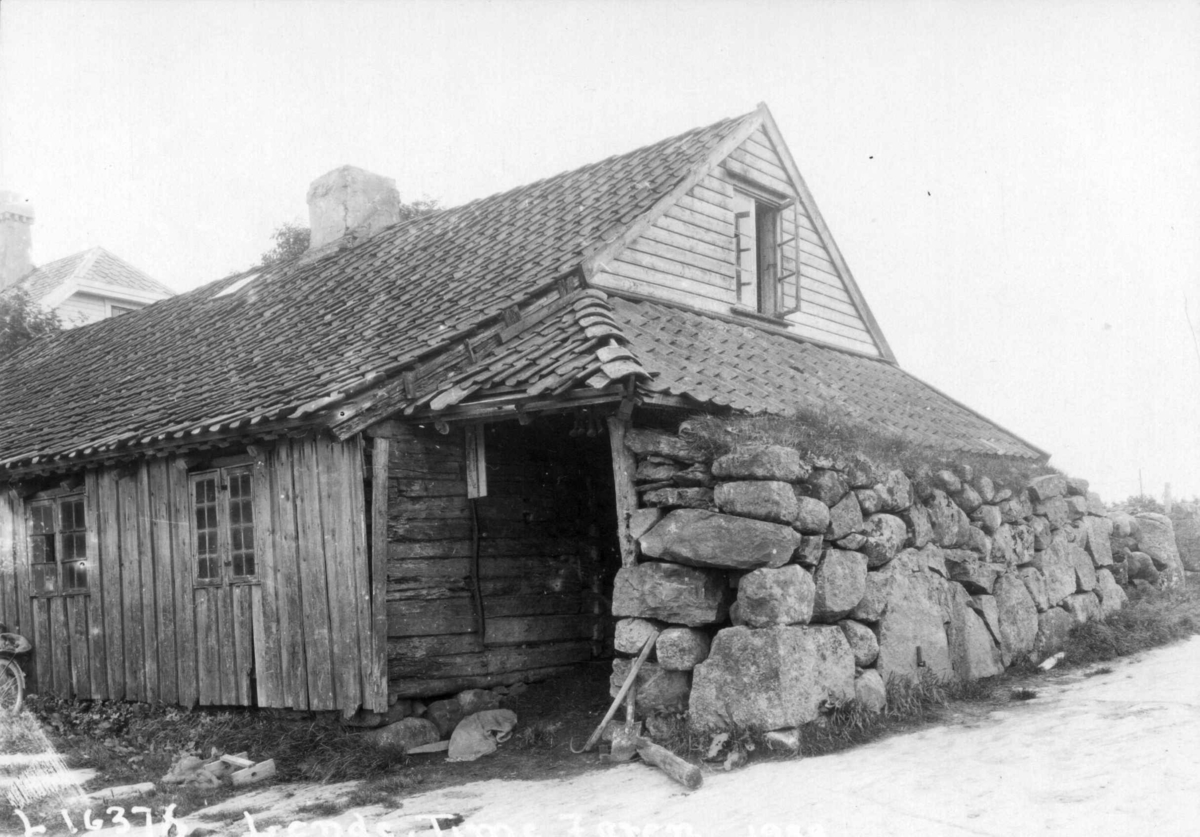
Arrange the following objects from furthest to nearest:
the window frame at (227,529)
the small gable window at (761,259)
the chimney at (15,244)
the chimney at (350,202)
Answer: the chimney at (15,244)
the chimney at (350,202)
the small gable window at (761,259)
the window frame at (227,529)

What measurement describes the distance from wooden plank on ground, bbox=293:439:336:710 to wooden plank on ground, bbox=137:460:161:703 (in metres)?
2.50

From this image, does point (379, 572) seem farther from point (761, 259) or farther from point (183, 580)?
point (761, 259)

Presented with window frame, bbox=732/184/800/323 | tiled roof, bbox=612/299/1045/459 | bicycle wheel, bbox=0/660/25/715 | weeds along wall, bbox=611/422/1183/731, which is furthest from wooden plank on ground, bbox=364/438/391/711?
bicycle wheel, bbox=0/660/25/715

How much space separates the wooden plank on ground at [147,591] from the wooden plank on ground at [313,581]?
8.20 ft

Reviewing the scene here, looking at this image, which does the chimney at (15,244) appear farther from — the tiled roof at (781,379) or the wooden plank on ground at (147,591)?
the tiled roof at (781,379)

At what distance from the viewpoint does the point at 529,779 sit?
7773mm

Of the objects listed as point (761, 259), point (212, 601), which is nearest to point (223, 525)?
point (212, 601)

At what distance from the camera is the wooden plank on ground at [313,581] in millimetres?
9156

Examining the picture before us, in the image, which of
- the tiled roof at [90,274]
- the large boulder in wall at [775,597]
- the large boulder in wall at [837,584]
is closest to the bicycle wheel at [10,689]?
the large boulder in wall at [775,597]

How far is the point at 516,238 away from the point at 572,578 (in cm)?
401

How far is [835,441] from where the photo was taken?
28.9 ft

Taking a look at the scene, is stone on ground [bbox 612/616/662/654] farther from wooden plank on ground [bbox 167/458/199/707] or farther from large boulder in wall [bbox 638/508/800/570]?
wooden plank on ground [bbox 167/458/199/707]

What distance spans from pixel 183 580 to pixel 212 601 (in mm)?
551

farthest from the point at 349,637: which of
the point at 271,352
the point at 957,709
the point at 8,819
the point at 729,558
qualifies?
the point at 957,709
